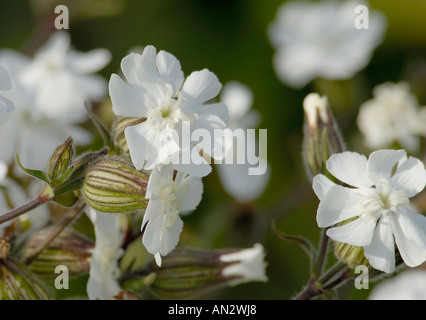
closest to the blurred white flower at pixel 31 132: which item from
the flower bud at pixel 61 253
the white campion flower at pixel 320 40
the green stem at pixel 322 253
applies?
the flower bud at pixel 61 253

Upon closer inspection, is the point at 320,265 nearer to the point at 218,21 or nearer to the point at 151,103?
the point at 151,103

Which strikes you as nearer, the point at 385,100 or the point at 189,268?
the point at 189,268

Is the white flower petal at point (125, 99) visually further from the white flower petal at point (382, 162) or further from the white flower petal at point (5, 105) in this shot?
the white flower petal at point (382, 162)

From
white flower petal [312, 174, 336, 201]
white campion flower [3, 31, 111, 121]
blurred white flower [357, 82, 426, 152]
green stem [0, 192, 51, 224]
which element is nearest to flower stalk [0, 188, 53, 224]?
green stem [0, 192, 51, 224]

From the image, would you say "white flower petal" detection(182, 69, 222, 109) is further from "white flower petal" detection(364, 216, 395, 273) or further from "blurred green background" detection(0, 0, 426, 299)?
"blurred green background" detection(0, 0, 426, 299)

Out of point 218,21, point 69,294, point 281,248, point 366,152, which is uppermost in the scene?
point 218,21

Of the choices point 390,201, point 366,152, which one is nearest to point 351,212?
point 390,201
